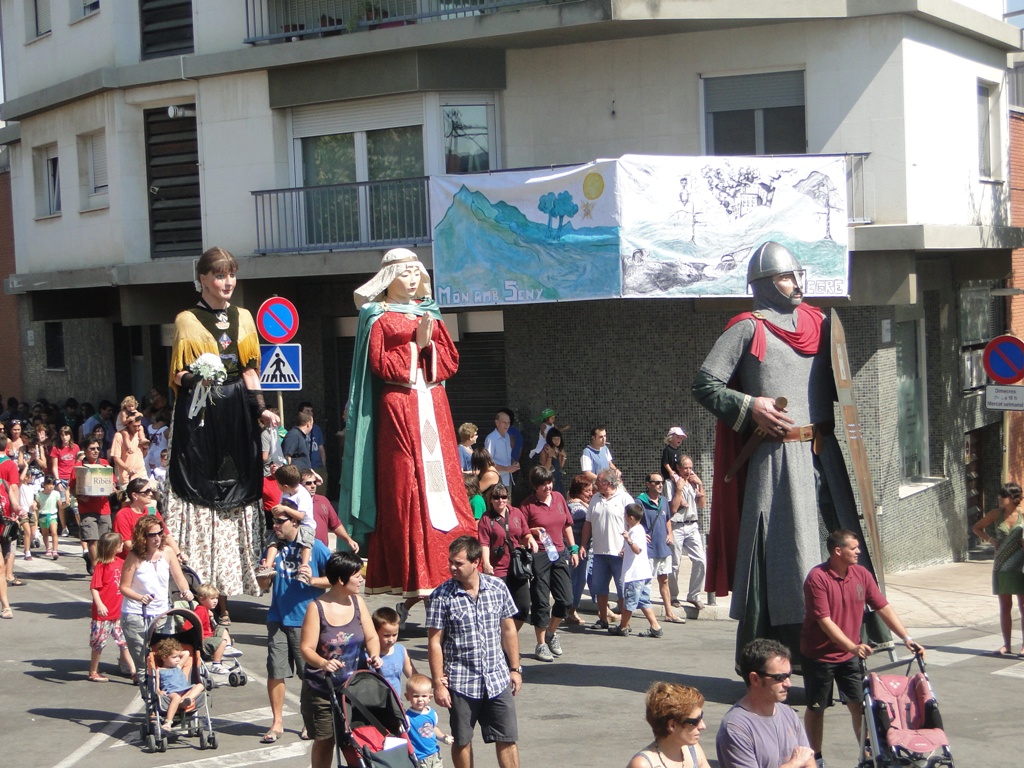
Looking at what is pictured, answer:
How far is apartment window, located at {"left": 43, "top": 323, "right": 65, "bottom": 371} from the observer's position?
26.9m

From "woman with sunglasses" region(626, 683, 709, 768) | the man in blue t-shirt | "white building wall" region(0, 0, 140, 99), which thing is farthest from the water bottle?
"white building wall" region(0, 0, 140, 99)

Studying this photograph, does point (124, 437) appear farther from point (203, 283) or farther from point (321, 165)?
point (203, 283)

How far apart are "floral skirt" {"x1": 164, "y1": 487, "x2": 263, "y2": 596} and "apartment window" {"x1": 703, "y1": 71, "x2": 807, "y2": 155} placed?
9574mm

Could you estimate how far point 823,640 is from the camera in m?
8.25

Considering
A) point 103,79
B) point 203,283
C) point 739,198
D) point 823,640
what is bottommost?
point 823,640

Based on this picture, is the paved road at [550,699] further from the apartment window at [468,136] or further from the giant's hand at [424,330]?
the apartment window at [468,136]

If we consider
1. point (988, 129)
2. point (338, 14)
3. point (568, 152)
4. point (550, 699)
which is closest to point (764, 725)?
point (550, 699)

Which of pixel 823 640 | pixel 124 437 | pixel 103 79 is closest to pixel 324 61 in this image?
pixel 103 79

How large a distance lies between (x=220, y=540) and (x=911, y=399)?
11357 millimetres

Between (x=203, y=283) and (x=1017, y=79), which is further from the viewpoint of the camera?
(x=1017, y=79)

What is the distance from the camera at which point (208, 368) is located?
359 inches

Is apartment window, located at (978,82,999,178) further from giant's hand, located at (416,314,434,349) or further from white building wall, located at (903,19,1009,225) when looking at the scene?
giant's hand, located at (416,314,434,349)

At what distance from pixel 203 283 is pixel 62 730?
3.34 m

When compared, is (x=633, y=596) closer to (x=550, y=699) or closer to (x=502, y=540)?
(x=502, y=540)
